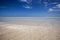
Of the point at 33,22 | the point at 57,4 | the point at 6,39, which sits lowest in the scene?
the point at 6,39

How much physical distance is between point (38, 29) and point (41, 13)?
302mm

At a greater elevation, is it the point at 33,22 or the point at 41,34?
the point at 33,22

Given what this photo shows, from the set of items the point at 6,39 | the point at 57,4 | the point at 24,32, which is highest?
the point at 57,4

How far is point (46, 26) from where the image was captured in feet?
6.05

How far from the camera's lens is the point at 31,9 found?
6.15 ft

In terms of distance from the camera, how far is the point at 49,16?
1.84 m

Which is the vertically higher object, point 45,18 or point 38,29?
point 45,18

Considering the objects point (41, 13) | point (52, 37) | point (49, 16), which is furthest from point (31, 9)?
point (52, 37)

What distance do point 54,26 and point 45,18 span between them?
219 millimetres

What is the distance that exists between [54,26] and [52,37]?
204 millimetres

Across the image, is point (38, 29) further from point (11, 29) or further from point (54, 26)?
point (11, 29)

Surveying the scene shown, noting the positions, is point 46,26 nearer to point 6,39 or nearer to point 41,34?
point 41,34

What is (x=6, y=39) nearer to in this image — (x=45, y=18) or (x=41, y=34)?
(x=41, y=34)

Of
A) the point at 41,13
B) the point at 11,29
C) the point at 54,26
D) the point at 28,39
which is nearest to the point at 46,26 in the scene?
the point at 54,26
